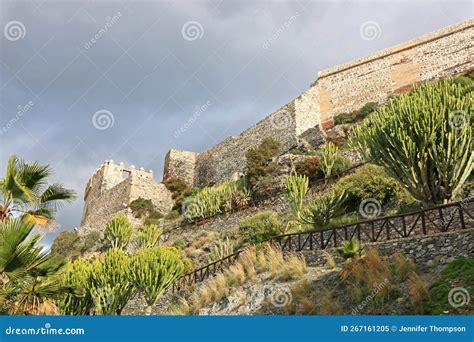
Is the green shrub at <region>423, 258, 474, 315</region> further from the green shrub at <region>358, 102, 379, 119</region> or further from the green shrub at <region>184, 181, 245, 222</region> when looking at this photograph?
the green shrub at <region>358, 102, 379, 119</region>

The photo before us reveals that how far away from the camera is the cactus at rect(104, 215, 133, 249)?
2503cm

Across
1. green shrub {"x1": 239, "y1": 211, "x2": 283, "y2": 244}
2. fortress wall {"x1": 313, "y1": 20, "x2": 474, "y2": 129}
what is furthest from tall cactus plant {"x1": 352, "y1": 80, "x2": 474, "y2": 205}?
fortress wall {"x1": 313, "y1": 20, "x2": 474, "y2": 129}

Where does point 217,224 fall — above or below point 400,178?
above

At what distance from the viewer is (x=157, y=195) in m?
34.9

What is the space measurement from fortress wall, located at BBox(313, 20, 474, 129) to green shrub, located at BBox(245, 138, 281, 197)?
7.27 metres

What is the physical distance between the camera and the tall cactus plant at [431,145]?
34.8 ft

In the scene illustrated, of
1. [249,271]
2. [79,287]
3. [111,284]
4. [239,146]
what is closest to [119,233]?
[111,284]

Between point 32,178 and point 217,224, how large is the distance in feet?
49.9

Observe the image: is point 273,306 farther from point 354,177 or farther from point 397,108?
point 354,177

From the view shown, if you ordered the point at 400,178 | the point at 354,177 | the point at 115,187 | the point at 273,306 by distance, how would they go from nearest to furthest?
1. the point at 273,306
2. the point at 400,178
3. the point at 354,177
4. the point at 115,187

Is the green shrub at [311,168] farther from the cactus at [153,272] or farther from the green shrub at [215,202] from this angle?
the cactus at [153,272]

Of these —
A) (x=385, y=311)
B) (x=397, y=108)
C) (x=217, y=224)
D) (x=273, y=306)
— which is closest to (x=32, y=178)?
(x=273, y=306)

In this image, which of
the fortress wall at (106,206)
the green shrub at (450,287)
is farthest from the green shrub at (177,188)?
the green shrub at (450,287)

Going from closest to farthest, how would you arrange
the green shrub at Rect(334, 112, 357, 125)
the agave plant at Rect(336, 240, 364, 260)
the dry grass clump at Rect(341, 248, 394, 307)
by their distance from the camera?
the dry grass clump at Rect(341, 248, 394, 307) → the agave plant at Rect(336, 240, 364, 260) → the green shrub at Rect(334, 112, 357, 125)
